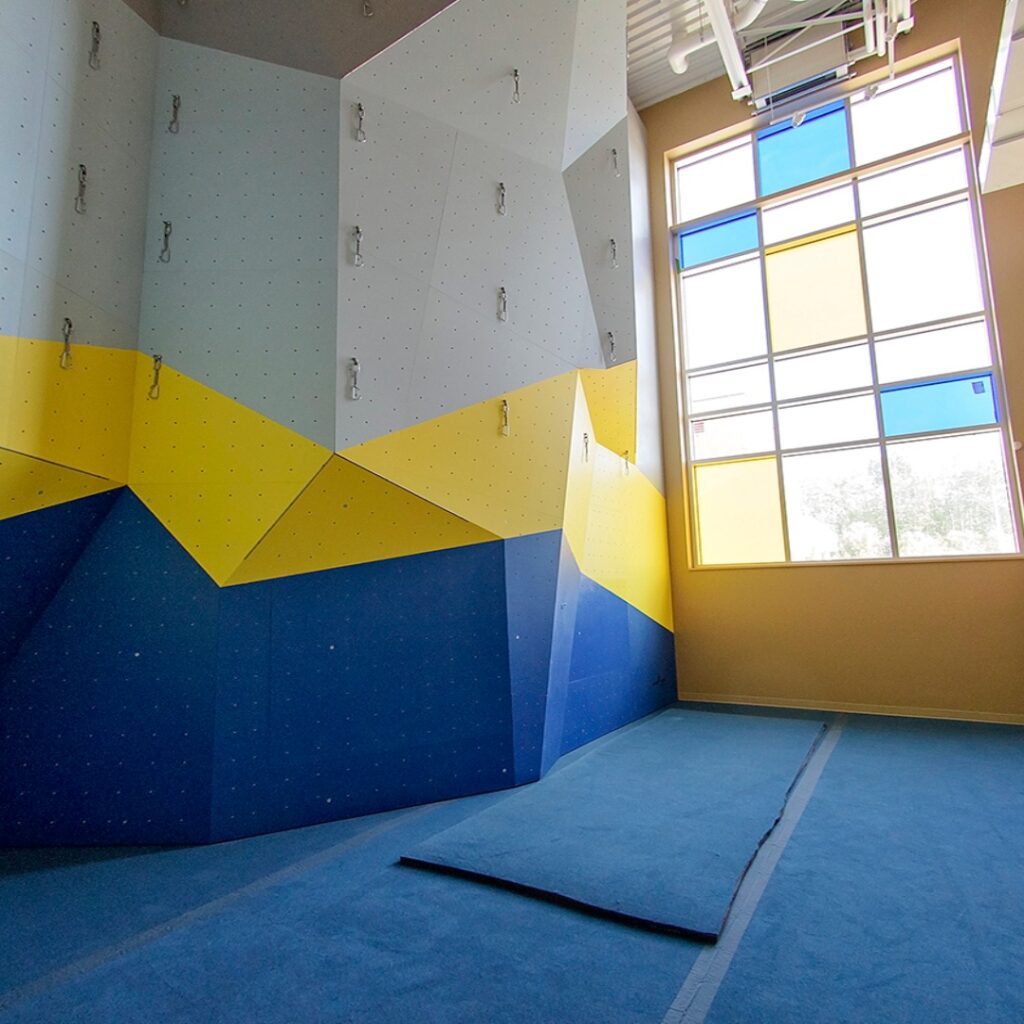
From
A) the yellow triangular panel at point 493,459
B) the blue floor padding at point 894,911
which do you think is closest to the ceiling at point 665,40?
the yellow triangular panel at point 493,459

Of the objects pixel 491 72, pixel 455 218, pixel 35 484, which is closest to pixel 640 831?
pixel 35 484

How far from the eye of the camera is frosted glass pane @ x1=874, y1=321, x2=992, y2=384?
551 cm

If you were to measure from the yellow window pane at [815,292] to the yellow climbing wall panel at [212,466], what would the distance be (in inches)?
205

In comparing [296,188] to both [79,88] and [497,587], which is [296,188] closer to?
[79,88]

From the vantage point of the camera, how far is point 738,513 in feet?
20.9

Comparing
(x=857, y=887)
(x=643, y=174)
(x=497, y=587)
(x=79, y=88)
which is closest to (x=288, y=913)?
(x=497, y=587)

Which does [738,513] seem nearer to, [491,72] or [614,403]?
[614,403]

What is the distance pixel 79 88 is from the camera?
9.41ft

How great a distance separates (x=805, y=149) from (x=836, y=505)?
3768mm

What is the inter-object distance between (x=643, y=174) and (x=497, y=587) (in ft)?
18.4

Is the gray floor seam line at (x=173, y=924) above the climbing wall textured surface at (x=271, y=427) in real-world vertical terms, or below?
below

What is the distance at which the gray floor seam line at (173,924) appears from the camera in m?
1.80

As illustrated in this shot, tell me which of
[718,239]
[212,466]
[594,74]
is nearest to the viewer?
[212,466]

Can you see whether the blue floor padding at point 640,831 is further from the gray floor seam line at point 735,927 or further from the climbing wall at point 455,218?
the climbing wall at point 455,218
